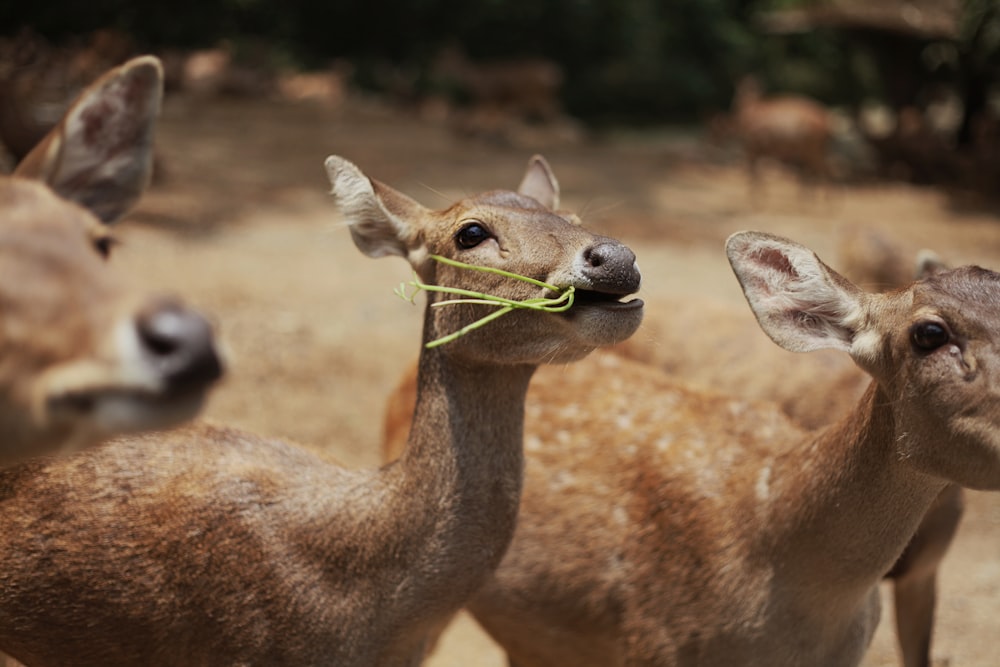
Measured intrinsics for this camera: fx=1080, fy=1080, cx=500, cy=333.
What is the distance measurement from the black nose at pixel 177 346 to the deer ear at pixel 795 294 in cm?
183

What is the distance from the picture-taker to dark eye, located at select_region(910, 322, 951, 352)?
304 cm

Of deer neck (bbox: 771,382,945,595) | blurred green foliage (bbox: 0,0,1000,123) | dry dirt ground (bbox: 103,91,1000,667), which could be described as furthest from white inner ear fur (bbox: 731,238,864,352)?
blurred green foliage (bbox: 0,0,1000,123)

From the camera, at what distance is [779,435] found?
407cm

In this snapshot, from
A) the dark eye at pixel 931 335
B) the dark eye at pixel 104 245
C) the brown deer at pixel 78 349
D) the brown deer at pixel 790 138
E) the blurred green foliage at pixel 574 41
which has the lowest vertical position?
the blurred green foliage at pixel 574 41

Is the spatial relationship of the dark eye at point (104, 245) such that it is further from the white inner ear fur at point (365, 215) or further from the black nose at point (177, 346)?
the white inner ear fur at point (365, 215)

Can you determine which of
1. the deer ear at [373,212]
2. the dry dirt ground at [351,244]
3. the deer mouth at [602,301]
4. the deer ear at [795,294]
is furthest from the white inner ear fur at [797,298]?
the deer ear at [373,212]

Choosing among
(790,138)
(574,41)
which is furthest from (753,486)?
(574,41)

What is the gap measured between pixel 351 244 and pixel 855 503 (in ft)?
28.6

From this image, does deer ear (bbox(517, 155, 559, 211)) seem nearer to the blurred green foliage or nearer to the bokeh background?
the bokeh background

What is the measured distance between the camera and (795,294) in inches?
134

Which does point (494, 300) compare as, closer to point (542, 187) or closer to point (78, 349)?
point (542, 187)

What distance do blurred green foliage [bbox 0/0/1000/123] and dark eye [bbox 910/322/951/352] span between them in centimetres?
1959

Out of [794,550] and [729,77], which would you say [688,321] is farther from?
[729,77]

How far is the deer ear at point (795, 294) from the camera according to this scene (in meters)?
3.36
